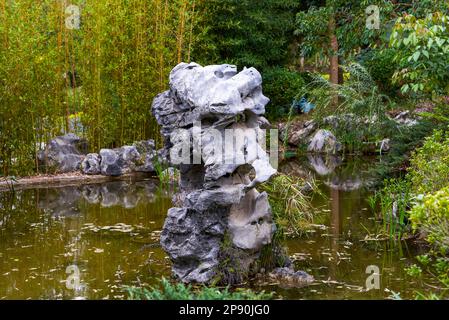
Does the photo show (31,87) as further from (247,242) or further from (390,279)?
(390,279)

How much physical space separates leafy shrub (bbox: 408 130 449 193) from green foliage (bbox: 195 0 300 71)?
763 centimetres

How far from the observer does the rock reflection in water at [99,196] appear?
8713 mm

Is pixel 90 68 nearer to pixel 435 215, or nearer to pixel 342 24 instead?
pixel 342 24

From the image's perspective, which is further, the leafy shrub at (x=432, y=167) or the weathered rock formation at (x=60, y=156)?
the weathered rock formation at (x=60, y=156)

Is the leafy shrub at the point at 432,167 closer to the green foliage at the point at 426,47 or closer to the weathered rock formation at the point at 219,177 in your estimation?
the green foliage at the point at 426,47

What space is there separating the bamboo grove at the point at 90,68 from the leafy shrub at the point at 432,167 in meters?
5.38

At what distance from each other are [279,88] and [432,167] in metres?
9.35

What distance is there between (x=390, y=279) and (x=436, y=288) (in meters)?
0.45

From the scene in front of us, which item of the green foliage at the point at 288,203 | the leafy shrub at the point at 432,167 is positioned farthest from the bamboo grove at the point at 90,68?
the leafy shrub at the point at 432,167

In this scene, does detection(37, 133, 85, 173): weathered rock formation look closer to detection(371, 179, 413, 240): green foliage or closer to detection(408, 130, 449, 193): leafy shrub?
detection(371, 179, 413, 240): green foliage

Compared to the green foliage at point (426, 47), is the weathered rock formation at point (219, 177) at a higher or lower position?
lower

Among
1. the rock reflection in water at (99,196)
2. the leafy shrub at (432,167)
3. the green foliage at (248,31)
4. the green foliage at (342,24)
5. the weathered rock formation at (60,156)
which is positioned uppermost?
the green foliage at (248,31)

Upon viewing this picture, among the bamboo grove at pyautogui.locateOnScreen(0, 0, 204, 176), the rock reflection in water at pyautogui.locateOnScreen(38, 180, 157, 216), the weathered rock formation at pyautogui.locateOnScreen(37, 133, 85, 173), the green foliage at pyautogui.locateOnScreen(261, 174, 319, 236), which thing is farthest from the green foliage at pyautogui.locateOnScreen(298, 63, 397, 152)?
the weathered rock formation at pyautogui.locateOnScreen(37, 133, 85, 173)
